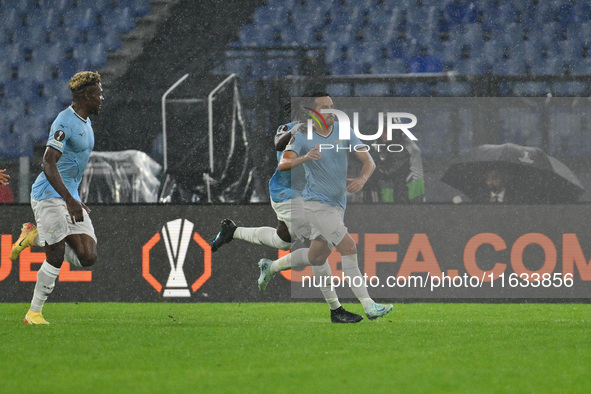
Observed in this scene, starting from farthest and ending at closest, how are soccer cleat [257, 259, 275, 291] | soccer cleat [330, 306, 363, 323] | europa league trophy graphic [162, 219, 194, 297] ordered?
europa league trophy graphic [162, 219, 194, 297]
soccer cleat [257, 259, 275, 291]
soccer cleat [330, 306, 363, 323]

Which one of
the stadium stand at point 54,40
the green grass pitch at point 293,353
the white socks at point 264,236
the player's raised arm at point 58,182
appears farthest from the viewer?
the stadium stand at point 54,40

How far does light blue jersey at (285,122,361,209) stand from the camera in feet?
23.9

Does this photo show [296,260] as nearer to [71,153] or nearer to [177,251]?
[71,153]

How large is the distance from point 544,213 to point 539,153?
0.65 meters

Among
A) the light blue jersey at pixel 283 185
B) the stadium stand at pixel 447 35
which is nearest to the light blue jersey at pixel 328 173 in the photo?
the light blue jersey at pixel 283 185

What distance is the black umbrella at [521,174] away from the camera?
9.88 meters

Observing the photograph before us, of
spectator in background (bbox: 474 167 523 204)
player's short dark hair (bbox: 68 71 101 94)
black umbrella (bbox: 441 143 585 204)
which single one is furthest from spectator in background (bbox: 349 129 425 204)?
player's short dark hair (bbox: 68 71 101 94)

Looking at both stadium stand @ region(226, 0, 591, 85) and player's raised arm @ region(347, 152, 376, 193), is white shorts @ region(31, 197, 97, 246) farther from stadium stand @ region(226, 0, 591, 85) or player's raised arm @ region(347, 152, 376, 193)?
stadium stand @ region(226, 0, 591, 85)

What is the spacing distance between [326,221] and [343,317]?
2.50 ft

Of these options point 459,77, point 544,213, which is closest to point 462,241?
point 544,213

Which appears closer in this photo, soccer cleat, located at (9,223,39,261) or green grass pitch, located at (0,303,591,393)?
green grass pitch, located at (0,303,591,393)

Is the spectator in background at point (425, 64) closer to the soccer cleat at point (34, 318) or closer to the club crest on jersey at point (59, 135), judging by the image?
the club crest on jersey at point (59, 135)

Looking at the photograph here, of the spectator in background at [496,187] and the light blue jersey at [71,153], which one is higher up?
the light blue jersey at [71,153]

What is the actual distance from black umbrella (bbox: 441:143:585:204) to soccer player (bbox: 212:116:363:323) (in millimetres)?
2293
